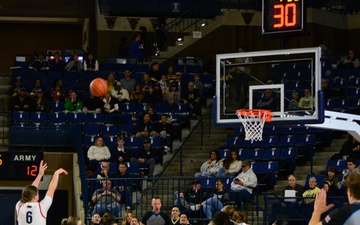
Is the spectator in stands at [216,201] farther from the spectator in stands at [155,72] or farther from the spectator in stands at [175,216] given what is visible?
the spectator in stands at [155,72]

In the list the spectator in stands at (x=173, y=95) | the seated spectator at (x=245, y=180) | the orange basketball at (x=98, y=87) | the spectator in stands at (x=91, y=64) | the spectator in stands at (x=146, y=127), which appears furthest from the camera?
the spectator in stands at (x=91, y=64)

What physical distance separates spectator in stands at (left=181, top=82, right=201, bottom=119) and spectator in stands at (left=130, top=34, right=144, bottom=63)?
325 centimetres

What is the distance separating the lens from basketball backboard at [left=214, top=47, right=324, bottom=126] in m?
13.9

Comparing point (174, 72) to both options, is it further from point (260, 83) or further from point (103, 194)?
point (260, 83)

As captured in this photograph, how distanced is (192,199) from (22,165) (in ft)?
12.2

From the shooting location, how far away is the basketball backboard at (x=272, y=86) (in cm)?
1391

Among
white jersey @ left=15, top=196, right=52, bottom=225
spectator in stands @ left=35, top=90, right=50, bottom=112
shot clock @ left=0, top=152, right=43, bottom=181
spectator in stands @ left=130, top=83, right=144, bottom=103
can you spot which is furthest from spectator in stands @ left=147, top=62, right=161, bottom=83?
white jersey @ left=15, top=196, right=52, bottom=225

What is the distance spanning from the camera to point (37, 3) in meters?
30.8

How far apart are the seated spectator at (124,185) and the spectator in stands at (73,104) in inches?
160

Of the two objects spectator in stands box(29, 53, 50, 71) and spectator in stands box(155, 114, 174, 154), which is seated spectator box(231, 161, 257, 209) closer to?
spectator in stands box(155, 114, 174, 154)

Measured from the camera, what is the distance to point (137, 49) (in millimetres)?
27469

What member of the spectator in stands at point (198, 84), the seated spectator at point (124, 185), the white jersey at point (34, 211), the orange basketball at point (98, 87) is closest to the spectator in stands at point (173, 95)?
the spectator in stands at point (198, 84)

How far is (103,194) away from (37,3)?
545 inches

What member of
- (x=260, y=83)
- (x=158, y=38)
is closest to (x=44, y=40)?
(x=158, y=38)
